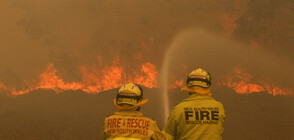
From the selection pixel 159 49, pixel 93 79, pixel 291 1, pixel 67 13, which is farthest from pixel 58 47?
pixel 291 1

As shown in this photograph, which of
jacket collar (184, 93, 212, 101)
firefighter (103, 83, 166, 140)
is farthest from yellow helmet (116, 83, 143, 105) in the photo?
jacket collar (184, 93, 212, 101)

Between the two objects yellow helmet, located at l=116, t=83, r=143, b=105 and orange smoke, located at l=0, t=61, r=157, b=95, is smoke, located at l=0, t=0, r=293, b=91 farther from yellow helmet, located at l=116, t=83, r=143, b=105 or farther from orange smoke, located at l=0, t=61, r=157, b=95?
yellow helmet, located at l=116, t=83, r=143, b=105

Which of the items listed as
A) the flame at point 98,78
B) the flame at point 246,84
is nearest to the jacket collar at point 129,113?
the flame at point 246,84

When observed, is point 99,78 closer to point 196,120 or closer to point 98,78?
point 98,78

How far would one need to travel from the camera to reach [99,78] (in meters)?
28.1

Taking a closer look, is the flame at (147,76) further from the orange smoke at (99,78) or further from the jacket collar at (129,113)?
the jacket collar at (129,113)

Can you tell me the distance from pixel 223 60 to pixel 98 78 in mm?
13137

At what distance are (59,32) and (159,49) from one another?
46.9 feet

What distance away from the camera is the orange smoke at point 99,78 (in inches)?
953

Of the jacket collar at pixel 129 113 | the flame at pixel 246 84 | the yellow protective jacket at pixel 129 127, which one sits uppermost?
the flame at pixel 246 84

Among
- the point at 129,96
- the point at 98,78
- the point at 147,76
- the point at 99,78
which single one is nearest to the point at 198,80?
the point at 129,96

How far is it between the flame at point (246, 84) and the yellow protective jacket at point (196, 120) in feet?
58.6

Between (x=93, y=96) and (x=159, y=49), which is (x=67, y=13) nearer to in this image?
(x=159, y=49)

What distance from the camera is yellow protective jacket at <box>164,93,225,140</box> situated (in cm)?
274
